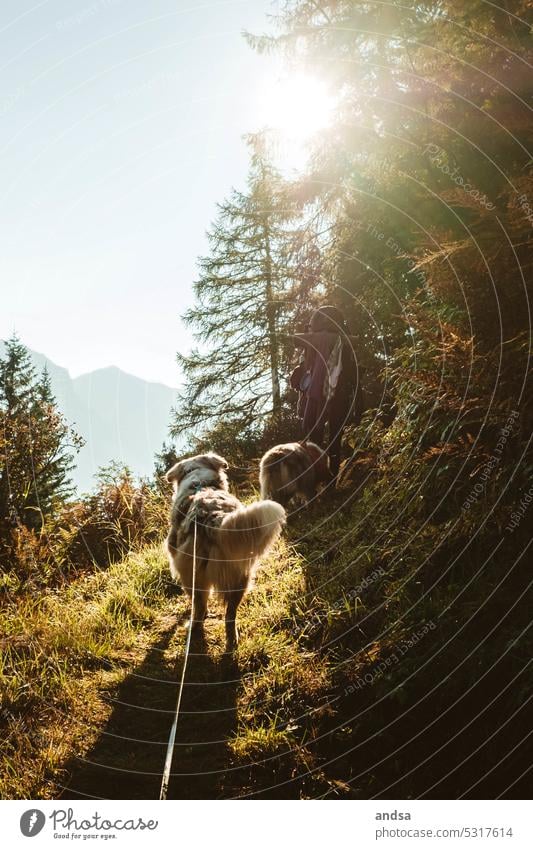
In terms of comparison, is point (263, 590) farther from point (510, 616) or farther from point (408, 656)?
point (510, 616)

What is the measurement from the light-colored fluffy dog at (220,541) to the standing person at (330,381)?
347cm

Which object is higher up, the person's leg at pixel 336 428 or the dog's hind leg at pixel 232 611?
the person's leg at pixel 336 428

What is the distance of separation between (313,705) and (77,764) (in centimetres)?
154

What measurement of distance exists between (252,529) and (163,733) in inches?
61.3

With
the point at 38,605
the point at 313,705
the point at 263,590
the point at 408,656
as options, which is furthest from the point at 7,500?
the point at 408,656

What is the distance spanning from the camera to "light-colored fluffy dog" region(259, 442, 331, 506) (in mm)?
7391

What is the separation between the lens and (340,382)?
8031 mm

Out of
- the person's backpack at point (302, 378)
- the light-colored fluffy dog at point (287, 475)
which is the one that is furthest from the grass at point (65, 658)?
the person's backpack at point (302, 378)

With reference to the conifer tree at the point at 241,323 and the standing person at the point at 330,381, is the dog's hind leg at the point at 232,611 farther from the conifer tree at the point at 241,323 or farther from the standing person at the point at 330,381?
the conifer tree at the point at 241,323

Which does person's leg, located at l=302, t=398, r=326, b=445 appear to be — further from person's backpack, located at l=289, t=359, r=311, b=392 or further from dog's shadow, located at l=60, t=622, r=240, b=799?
dog's shadow, located at l=60, t=622, r=240, b=799

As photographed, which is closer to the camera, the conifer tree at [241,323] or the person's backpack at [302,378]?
the person's backpack at [302,378]

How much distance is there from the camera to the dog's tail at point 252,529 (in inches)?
149
